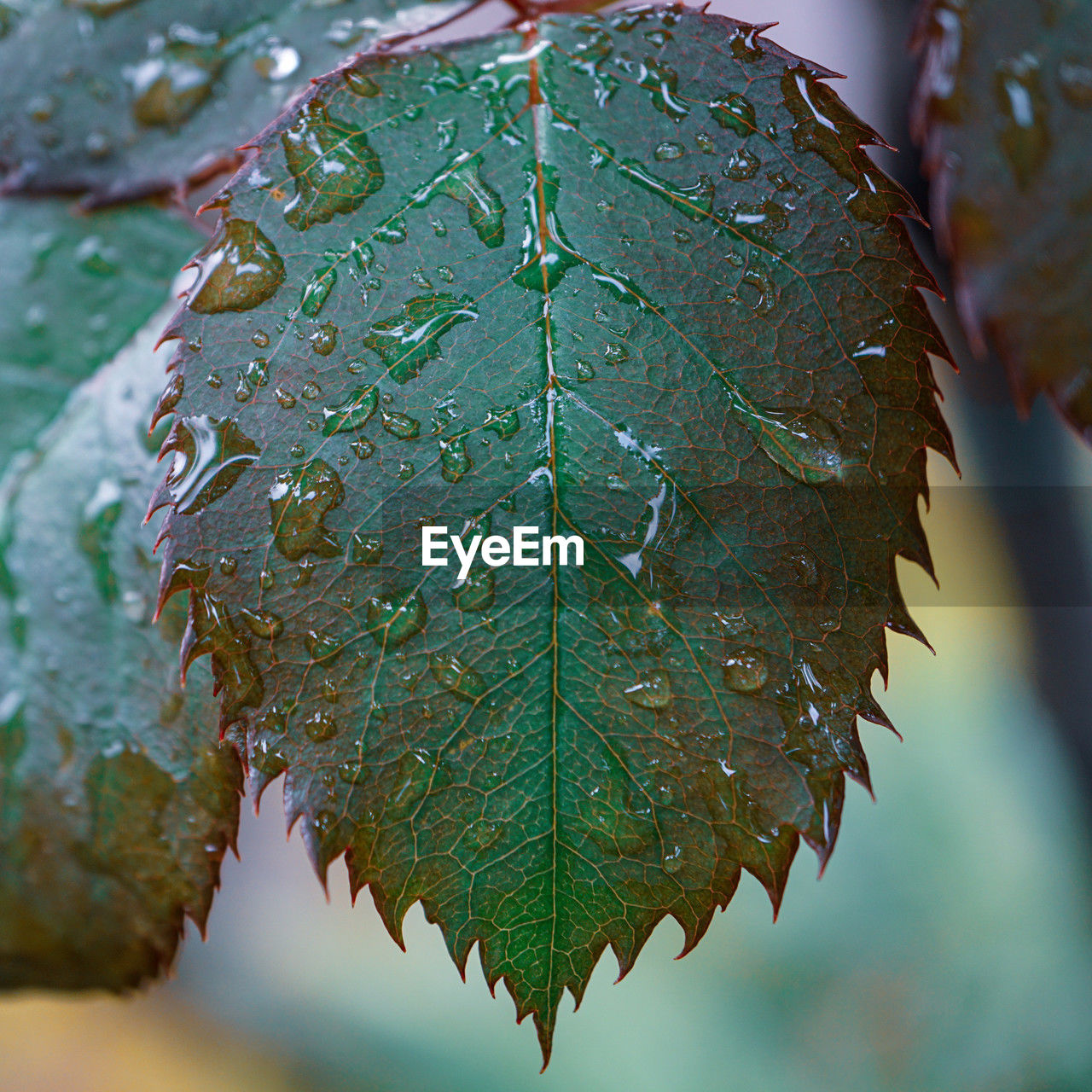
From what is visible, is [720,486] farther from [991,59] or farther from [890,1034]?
[890,1034]

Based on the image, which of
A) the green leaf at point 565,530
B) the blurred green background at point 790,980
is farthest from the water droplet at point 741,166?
the blurred green background at point 790,980

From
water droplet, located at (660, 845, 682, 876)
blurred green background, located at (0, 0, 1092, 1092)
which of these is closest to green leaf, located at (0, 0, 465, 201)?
water droplet, located at (660, 845, 682, 876)

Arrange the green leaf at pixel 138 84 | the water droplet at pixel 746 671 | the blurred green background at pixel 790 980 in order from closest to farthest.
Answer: the water droplet at pixel 746 671 < the green leaf at pixel 138 84 < the blurred green background at pixel 790 980

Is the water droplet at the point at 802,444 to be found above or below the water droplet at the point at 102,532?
above

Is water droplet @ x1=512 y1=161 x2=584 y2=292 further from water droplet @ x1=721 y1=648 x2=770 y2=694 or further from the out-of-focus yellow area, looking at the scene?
the out-of-focus yellow area

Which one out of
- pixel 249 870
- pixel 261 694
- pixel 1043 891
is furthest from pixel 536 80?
pixel 249 870

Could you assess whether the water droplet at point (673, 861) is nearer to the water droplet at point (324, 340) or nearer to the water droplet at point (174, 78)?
the water droplet at point (324, 340)

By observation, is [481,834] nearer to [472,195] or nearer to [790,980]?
[472,195]

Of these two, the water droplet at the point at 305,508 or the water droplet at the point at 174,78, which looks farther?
the water droplet at the point at 174,78
